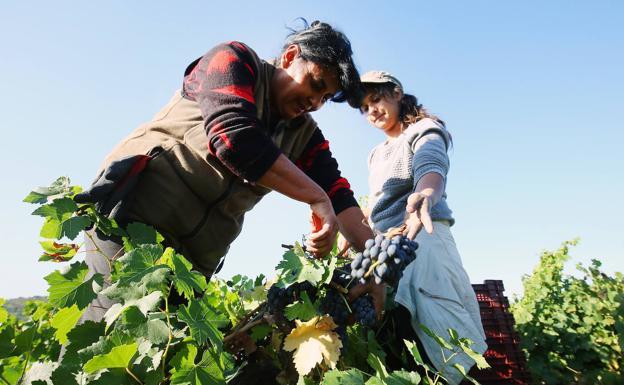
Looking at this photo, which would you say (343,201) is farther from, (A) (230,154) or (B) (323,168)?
(A) (230,154)

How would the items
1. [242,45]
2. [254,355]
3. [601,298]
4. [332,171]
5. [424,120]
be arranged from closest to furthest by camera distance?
1. [254,355]
2. [242,45]
3. [332,171]
4. [424,120]
5. [601,298]

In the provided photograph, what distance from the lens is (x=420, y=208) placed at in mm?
1574

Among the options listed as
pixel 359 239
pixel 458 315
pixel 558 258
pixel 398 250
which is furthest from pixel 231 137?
pixel 558 258

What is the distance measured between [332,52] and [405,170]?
0.83 meters

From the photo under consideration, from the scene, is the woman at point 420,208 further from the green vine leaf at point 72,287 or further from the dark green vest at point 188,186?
the green vine leaf at point 72,287

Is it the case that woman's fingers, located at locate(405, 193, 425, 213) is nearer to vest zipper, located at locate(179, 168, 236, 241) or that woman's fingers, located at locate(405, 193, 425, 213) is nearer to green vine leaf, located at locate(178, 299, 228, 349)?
vest zipper, located at locate(179, 168, 236, 241)

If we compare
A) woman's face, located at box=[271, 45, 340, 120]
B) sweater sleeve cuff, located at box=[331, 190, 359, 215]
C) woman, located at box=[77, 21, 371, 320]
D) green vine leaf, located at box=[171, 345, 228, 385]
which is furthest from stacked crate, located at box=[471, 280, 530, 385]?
green vine leaf, located at box=[171, 345, 228, 385]

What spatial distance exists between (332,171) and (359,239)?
1.43ft

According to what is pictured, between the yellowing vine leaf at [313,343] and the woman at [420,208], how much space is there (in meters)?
0.48

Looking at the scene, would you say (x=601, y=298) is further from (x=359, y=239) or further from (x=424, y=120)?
(x=359, y=239)

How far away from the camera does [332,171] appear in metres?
2.08

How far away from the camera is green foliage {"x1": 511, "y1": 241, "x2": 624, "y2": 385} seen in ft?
17.0

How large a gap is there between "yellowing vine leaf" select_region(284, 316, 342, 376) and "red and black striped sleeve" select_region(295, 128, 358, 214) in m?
0.92

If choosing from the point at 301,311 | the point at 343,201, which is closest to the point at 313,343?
the point at 301,311
